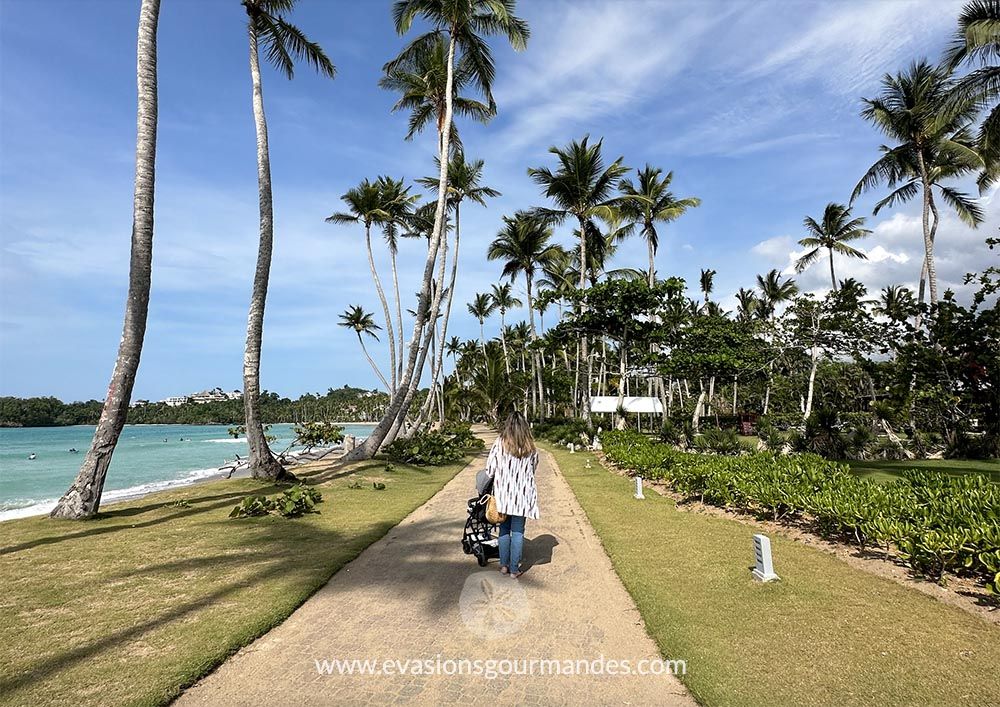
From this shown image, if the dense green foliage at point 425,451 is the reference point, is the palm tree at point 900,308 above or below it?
above

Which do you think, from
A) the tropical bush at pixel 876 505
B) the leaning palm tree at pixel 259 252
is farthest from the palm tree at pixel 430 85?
the tropical bush at pixel 876 505

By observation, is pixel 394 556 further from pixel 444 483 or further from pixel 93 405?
pixel 93 405

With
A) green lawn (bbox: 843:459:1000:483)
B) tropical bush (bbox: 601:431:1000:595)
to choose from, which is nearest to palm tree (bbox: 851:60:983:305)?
green lawn (bbox: 843:459:1000:483)

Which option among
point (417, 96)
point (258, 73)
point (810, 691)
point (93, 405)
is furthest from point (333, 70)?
point (93, 405)

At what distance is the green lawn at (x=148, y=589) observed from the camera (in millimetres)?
3244

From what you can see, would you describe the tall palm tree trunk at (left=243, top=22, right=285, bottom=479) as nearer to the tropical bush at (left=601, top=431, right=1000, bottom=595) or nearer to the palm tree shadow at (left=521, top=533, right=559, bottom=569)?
the palm tree shadow at (left=521, top=533, right=559, bottom=569)

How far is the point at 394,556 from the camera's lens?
20.4ft

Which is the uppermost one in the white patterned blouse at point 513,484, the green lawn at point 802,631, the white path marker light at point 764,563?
the white patterned blouse at point 513,484

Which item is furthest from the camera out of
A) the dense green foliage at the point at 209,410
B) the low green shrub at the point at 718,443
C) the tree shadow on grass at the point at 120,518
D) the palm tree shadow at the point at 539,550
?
the dense green foliage at the point at 209,410

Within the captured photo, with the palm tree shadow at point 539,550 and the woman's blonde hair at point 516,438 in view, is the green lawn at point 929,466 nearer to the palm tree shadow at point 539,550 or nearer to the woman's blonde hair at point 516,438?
the palm tree shadow at point 539,550

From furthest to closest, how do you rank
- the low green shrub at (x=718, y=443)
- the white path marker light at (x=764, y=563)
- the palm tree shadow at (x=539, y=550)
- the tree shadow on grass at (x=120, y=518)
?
the low green shrub at (x=718, y=443) < the tree shadow on grass at (x=120, y=518) < the palm tree shadow at (x=539, y=550) < the white path marker light at (x=764, y=563)

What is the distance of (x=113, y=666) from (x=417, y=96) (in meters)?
19.3

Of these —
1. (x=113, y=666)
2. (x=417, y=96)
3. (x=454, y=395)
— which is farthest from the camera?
(x=454, y=395)

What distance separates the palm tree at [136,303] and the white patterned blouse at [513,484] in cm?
699
